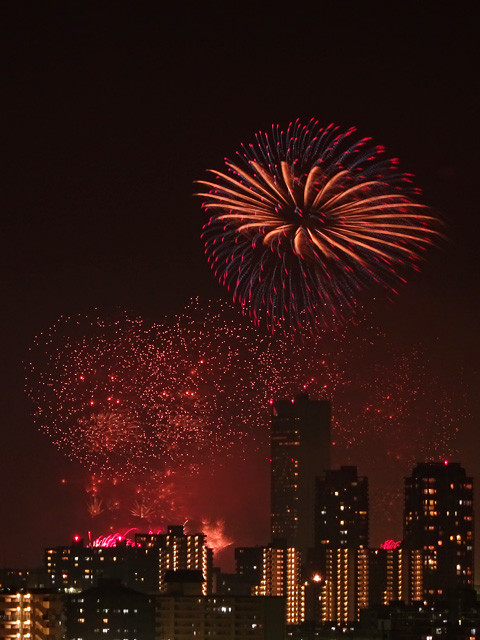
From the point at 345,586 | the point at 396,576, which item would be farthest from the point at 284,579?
the point at 396,576

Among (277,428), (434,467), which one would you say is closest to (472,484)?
(434,467)

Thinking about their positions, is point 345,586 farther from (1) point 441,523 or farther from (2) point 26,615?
(2) point 26,615

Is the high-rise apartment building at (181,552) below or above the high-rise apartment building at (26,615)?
above

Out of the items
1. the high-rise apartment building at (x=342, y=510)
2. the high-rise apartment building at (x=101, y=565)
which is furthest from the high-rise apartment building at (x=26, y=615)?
the high-rise apartment building at (x=342, y=510)

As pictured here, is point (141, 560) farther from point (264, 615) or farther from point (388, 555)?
point (264, 615)

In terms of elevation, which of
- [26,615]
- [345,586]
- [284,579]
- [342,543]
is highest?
[342,543]

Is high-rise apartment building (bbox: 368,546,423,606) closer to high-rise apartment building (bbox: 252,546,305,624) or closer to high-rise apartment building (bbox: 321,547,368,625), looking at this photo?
high-rise apartment building (bbox: 321,547,368,625)

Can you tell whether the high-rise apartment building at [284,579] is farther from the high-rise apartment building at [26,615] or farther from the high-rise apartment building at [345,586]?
the high-rise apartment building at [26,615]

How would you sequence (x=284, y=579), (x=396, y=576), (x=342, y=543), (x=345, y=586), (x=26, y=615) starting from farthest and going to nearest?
(x=342, y=543), (x=345, y=586), (x=284, y=579), (x=396, y=576), (x=26, y=615)

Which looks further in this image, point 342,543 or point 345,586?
point 342,543
